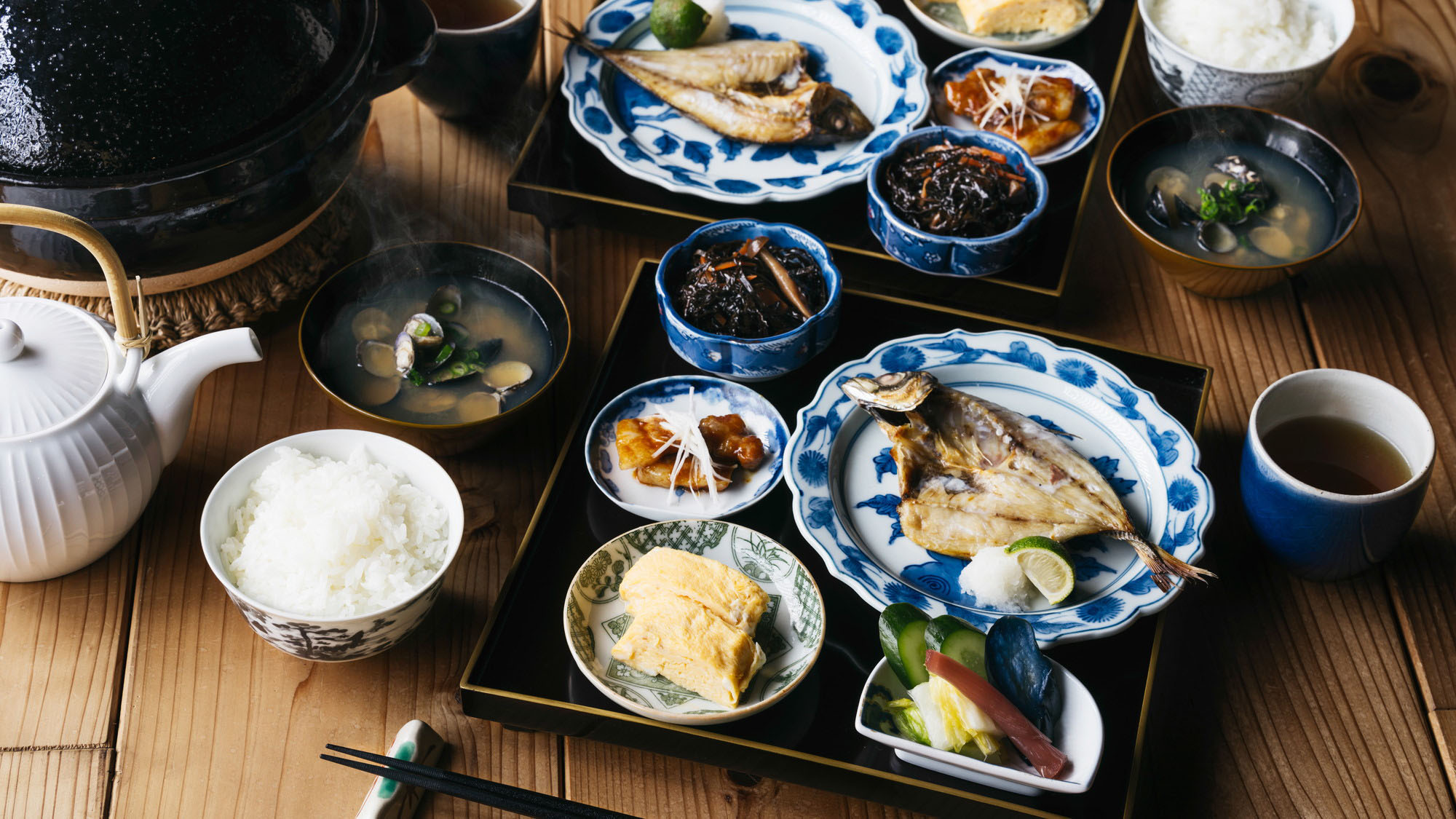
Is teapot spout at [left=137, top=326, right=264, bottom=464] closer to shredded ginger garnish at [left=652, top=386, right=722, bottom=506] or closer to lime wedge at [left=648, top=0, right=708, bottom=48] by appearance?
shredded ginger garnish at [left=652, top=386, right=722, bottom=506]

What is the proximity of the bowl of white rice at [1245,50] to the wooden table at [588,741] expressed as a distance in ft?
1.41

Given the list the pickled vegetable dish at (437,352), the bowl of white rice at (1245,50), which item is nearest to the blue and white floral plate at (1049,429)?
the pickled vegetable dish at (437,352)

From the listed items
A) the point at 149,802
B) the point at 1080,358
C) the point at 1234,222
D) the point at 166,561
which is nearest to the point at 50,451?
the point at 166,561

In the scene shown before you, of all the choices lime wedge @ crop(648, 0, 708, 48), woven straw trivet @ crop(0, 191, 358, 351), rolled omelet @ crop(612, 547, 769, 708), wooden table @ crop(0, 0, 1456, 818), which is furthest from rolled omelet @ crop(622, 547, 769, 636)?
lime wedge @ crop(648, 0, 708, 48)

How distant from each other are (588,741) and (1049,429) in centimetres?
93

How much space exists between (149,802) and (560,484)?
0.75 metres

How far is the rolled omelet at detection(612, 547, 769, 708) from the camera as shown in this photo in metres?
1.53

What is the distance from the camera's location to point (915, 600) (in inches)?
65.0

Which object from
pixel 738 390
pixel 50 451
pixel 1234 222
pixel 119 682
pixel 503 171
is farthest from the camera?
pixel 503 171

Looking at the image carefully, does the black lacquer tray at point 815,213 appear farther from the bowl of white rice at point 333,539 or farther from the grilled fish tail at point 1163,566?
the bowl of white rice at point 333,539

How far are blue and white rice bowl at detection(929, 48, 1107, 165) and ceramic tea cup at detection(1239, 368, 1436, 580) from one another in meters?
0.77

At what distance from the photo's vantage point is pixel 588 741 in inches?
65.2

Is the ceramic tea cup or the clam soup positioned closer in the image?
the ceramic tea cup

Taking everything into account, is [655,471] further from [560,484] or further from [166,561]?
[166,561]
